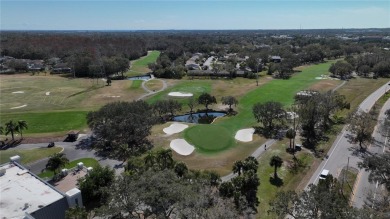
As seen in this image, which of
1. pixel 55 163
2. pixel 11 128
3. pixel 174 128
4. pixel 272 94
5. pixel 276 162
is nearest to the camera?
pixel 55 163

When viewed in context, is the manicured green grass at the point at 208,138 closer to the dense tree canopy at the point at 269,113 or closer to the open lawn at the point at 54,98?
the dense tree canopy at the point at 269,113

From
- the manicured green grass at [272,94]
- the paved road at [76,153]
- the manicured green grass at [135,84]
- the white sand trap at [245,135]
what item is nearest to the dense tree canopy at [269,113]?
the white sand trap at [245,135]

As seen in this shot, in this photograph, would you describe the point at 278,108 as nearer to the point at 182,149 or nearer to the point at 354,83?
the point at 182,149

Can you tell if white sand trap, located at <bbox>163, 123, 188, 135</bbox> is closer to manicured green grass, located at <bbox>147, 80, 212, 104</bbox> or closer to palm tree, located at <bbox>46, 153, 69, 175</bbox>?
manicured green grass, located at <bbox>147, 80, 212, 104</bbox>

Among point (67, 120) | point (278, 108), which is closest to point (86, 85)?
point (67, 120)

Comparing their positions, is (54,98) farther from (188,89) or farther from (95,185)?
(95,185)

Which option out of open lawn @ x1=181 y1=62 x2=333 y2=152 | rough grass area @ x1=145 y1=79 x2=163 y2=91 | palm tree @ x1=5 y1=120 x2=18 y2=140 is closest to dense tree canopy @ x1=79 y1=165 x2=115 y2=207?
open lawn @ x1=181 y1=62 x2=333 y2=152

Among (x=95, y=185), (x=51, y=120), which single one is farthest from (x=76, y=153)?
(x=51, y=120)
